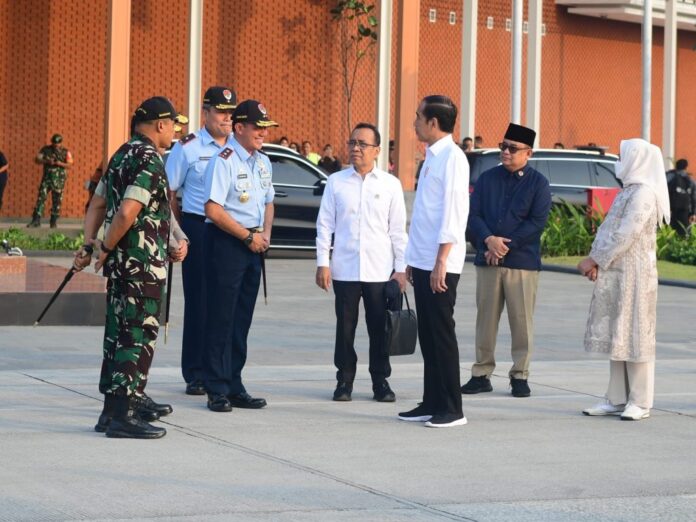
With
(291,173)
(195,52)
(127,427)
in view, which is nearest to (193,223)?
(127,427)

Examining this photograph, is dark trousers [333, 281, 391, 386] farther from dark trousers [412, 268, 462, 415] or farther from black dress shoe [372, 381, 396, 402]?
dark trousers [412, 268, 462, 415]

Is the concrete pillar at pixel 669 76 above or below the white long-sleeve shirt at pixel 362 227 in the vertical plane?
above

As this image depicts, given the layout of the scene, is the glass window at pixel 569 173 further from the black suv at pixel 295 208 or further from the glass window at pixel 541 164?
the black suv at pixel 295 208

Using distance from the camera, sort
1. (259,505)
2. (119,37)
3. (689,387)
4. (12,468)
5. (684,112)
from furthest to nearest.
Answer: (684,112) → (119,37) → (689,387) → (12,468) → (259,505)

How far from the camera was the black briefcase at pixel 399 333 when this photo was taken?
Answer: 34.1 feet

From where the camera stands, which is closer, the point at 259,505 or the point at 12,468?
the point at 259,505

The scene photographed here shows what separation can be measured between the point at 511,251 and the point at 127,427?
346 centimetres

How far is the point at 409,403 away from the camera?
1054cm

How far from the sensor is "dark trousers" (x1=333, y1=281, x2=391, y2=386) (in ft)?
34.6

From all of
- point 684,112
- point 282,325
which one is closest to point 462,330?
point 282,325

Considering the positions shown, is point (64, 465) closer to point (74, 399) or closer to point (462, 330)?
point (74, 399)

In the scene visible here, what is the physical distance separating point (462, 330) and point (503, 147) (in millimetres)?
4542

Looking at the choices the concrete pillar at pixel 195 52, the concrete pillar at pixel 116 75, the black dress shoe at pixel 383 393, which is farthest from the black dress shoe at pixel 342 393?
the concrete pillar at pixel 195 52

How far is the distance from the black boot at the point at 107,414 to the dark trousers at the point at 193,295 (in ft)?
5.37
